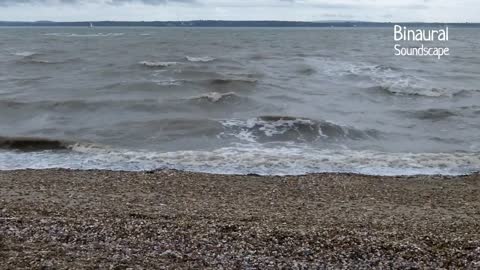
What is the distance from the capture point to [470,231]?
6.70 metres

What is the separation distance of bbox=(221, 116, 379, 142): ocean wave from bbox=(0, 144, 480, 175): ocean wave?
1.14m

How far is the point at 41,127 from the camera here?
14.9 metres

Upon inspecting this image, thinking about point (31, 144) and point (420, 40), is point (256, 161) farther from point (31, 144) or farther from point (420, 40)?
point (420, 40)

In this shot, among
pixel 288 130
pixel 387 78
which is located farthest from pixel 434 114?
pixel 387 78

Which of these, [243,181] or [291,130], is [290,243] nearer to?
[243,181]

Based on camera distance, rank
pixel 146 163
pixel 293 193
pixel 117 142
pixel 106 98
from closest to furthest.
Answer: pixel 293 193 < pixel 146 163 < pixel 117 142 < pixel 106 98

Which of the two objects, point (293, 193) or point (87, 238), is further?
point (293, 193)

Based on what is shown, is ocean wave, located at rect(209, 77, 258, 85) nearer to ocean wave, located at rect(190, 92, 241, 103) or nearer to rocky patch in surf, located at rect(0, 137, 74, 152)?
ocean wave, located at rect(190, 92, 241, 103)

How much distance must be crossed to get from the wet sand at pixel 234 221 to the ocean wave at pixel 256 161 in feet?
2.25

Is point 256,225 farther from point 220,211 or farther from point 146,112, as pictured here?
point 146,112

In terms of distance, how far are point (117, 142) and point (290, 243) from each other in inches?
313

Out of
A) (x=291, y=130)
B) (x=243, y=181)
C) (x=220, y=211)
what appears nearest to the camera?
(x=220, y=211)

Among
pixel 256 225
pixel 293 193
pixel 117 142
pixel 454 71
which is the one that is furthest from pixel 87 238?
pixel 454 71

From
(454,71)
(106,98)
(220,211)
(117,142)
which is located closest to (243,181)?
(220,211)
